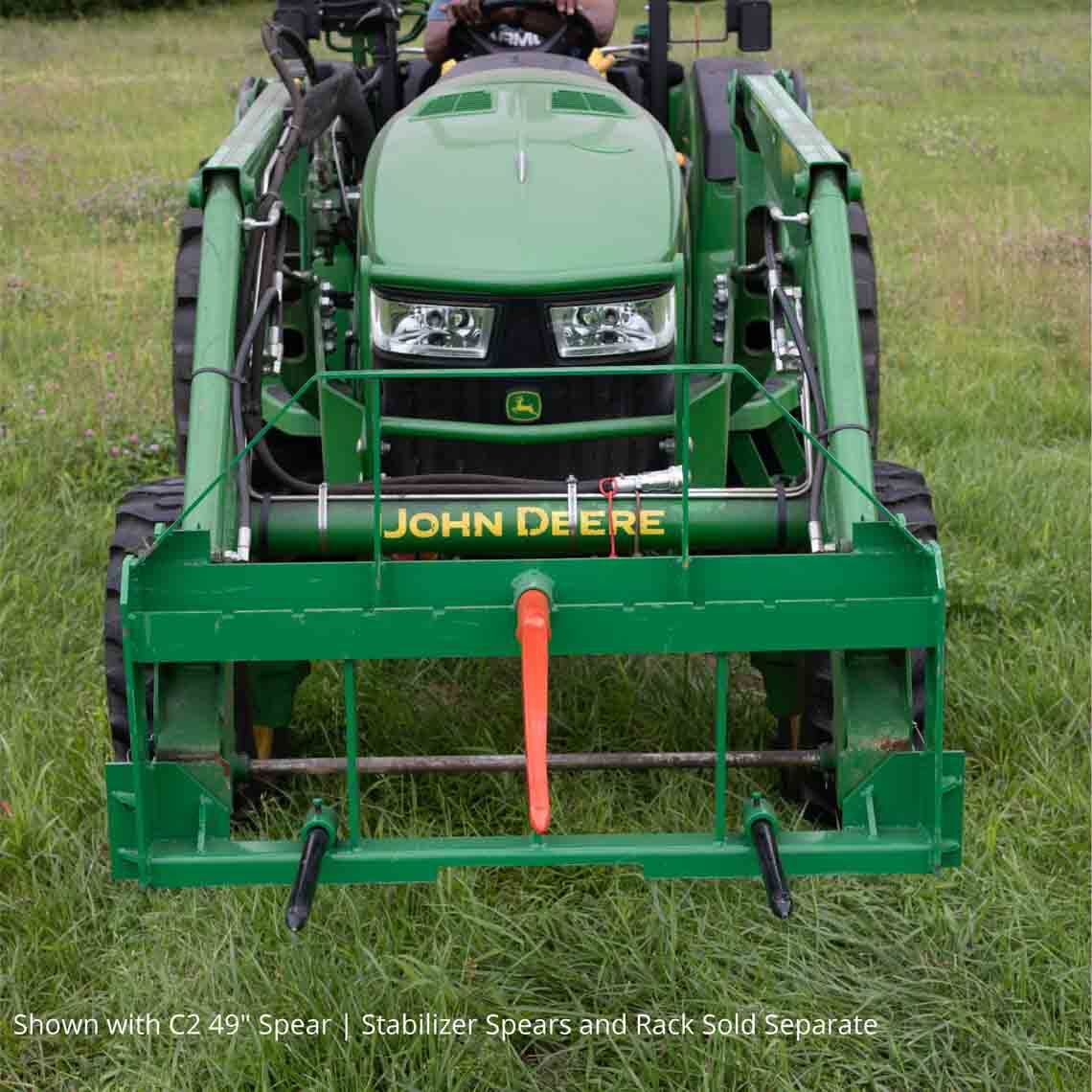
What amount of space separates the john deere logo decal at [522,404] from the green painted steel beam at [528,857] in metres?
1.07

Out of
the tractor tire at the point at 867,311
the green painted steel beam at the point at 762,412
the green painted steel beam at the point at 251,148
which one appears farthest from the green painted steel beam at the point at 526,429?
the tractor tire at the point at 867,311

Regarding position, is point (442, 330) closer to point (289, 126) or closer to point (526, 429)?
point (526, 429)

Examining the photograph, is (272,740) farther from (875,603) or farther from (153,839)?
(875,603)

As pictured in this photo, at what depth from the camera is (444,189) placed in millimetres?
3645

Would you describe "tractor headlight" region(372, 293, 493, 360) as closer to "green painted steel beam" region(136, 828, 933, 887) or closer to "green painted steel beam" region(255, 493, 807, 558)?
"green painted steel beam" region(255, 493, 807, 558)

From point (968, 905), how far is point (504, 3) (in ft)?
8.76

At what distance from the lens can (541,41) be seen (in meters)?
4.59

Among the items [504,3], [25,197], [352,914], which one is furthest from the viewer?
[25,197]

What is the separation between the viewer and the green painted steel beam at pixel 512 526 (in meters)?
3.15

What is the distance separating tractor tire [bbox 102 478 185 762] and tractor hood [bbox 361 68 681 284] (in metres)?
0.71

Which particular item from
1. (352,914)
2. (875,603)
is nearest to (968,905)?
(875,603)

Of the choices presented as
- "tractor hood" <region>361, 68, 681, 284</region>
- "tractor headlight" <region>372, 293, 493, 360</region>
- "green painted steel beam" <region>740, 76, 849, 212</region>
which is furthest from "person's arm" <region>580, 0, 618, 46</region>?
"tractor headlight" <region>372, 293, 493, 360</region>

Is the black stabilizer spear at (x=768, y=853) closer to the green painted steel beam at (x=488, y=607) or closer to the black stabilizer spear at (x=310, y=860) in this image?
the green painted steel beam at (x=488, y=607)

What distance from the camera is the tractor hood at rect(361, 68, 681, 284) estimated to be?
138 inches
